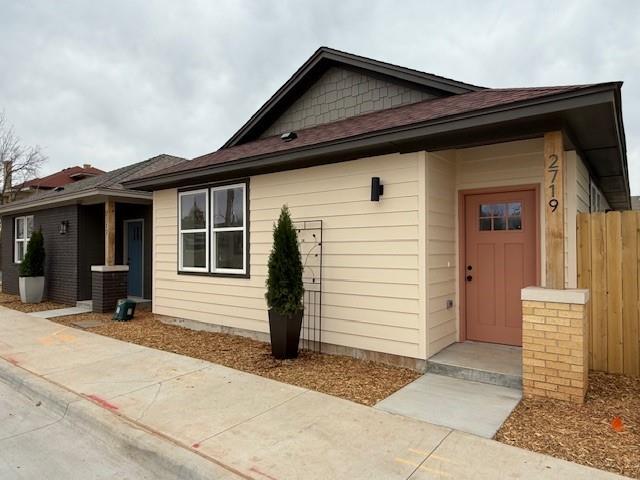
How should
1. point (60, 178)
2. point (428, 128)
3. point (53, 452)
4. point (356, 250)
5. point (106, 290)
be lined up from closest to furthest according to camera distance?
point (53, 452) < point (428, 128) < point (356, 250) < point (106, 290) < point (60, 178)

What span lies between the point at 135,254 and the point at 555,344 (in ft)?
33.7

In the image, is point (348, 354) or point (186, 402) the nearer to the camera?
point (186, 402)

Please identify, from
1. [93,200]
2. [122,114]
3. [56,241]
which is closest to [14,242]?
[56,241]

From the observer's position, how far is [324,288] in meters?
5.80

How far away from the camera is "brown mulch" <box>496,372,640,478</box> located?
2818 mm

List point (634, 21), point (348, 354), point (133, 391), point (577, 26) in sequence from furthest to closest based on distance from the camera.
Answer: point (577, 26)
point (634, 21)
point (348, 354)
point (133, 391)

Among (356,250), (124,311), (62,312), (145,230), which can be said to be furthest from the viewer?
(145,230)

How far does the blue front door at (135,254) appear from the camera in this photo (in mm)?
10828

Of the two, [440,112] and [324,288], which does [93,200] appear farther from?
[440,112]

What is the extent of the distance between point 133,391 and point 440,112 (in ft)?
15.2

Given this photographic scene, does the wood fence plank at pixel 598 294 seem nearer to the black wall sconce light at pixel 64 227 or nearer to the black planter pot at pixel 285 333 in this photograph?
the black planter pot at pixel 285 333

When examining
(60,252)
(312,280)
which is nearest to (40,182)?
(60,252)

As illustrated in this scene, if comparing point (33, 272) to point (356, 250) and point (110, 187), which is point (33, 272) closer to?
point (110, 187)

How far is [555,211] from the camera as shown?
3.86 m
